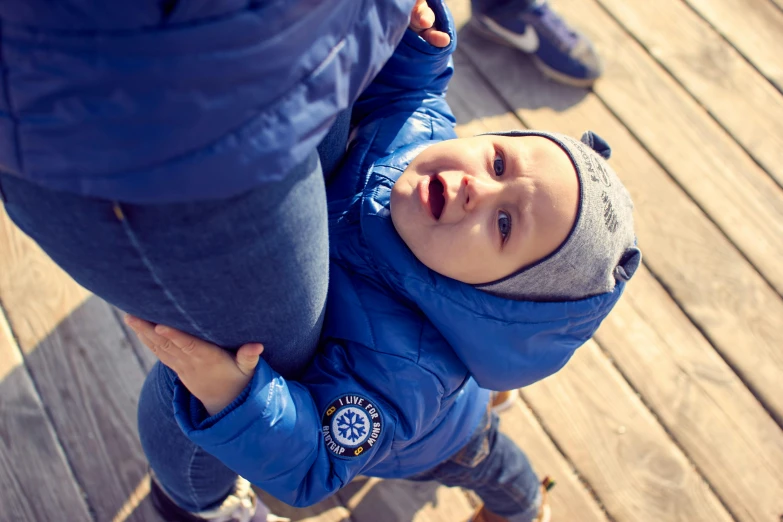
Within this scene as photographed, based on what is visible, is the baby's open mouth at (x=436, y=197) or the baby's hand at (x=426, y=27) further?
the baby's hand at (x=426, y=27)

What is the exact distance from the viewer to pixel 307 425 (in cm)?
88

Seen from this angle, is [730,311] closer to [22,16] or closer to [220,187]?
[220,187]

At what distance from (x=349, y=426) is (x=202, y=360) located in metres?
0.28

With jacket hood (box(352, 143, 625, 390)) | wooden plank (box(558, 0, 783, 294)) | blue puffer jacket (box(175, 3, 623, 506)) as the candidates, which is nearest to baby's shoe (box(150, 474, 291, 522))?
blue puffer jacket (box(175, 3, 623, 506))

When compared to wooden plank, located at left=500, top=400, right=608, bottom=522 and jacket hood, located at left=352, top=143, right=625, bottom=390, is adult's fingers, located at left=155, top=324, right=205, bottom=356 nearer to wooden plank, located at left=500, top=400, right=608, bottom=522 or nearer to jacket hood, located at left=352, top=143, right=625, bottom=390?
jacket hood, located at left=352, top=143, right=625, bottom=390

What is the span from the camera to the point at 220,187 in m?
0.46

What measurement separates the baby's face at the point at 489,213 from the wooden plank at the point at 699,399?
755mm

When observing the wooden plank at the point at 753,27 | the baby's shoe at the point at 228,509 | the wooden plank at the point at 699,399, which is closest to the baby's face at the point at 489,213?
the baby's shoe at the point at 228,509

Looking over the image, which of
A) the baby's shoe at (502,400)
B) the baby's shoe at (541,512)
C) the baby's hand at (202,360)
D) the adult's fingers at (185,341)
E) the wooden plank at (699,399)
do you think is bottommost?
the baby's shoe at (541,512)

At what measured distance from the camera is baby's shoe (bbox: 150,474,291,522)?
122 centimetres

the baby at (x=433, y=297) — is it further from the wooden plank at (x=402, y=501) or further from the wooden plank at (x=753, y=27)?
the wooden plank at (x=753, y=27)

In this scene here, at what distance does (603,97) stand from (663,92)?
0.20 m

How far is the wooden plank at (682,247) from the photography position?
1.64 m

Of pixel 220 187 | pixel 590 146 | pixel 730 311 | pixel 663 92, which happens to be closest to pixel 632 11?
pixel 663 92
